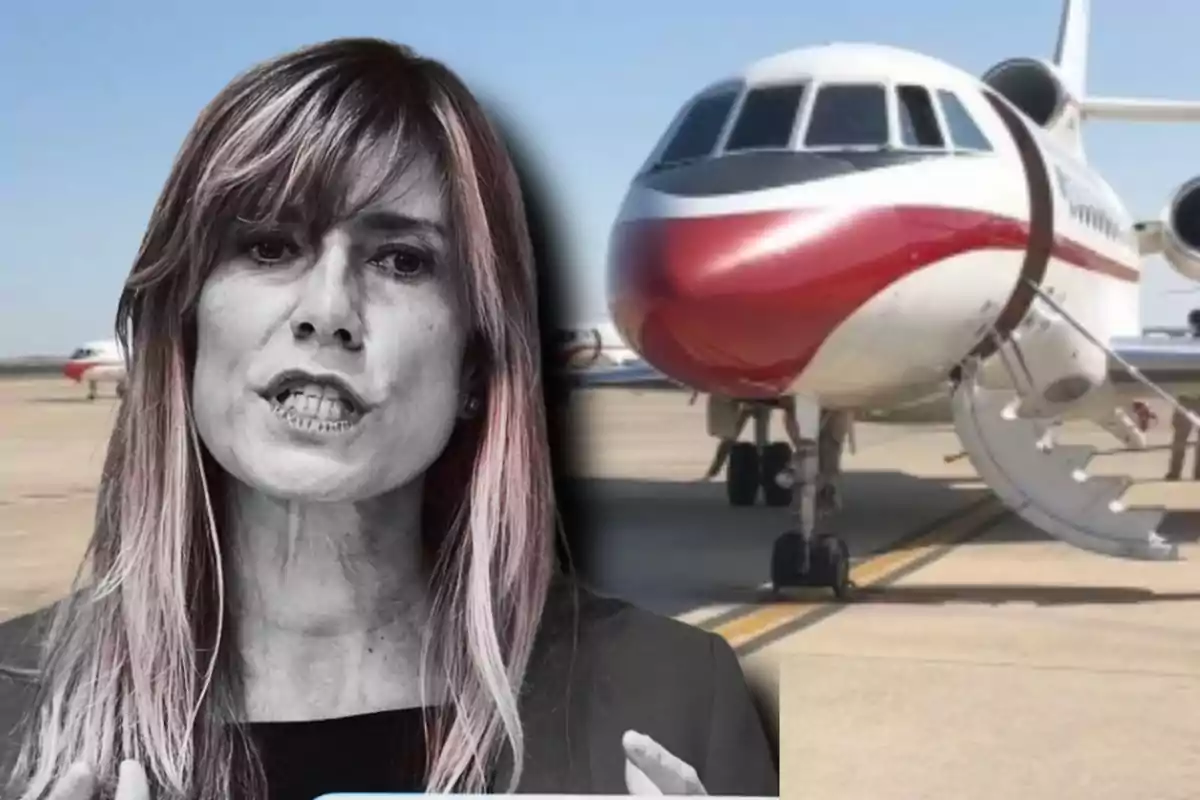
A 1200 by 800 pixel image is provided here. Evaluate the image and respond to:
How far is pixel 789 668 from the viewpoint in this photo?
1987 millimetres

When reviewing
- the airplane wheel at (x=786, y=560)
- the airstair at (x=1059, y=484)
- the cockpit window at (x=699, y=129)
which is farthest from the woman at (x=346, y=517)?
the airstair at (x=1059, y=484)

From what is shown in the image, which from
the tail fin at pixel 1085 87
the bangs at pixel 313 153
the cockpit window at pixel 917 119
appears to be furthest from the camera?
the cockpit window at pixel 917 119

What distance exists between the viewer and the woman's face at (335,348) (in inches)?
74.4

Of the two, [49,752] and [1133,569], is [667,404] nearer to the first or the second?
[1133,569]

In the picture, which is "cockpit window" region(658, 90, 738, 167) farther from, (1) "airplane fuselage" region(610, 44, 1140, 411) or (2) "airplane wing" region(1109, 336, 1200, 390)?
(2) "airplane wing" region(1109, 336, 1200, 390)

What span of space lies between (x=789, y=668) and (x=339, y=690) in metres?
0.64

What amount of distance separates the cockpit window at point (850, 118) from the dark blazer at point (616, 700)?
2.50 feet

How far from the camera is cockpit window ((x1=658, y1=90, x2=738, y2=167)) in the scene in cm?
196

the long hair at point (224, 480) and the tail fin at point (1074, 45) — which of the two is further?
the long hair at point (224, 480)

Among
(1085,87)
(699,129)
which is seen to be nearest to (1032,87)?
(1085,87)

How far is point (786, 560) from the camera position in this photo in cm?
203

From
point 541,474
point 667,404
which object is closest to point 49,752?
point 541,474

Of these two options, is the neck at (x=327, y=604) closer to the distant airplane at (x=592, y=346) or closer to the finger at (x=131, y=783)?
the finger at (x=131, y=783)

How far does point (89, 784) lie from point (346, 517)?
49cm
